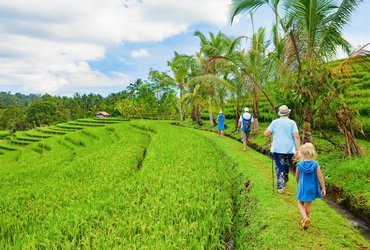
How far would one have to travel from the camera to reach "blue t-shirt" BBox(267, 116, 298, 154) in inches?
217

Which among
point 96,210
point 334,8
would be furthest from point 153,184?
point 334,8

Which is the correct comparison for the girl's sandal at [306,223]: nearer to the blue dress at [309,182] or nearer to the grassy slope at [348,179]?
the blue dress at [309,182]

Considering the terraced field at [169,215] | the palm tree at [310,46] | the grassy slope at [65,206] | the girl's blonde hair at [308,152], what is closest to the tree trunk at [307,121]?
the palm tree at [310,46]

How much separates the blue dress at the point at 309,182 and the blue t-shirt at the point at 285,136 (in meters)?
1.41

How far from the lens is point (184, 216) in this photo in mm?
3930

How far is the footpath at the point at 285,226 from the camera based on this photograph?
12.4 feet

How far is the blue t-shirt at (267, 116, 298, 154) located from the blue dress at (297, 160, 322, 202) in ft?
4.62

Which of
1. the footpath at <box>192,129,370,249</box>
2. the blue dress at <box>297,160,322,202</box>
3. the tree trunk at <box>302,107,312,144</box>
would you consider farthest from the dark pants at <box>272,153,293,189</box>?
the tree trunk at <box>302,107,312,144</box>

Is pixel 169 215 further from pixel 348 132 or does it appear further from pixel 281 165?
pixel 348 132

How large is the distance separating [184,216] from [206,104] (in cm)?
1825

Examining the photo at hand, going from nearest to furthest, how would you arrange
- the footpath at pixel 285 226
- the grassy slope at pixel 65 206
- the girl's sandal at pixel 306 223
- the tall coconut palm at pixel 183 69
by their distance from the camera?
the grassy slope at pixel 65 206 < the footpath at pixel 285 226 < the girl's sandal at pixel 306 223 < the tall coconut palm at pixel 183 69

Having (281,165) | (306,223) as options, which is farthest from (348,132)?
(306,223)

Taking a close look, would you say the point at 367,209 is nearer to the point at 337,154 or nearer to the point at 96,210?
the point at 337,154

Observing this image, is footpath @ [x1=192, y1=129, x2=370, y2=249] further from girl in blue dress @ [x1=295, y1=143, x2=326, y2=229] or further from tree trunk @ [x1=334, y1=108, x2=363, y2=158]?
tree trunk @ [x1=334, y1=108, x2=363, y2=158]
